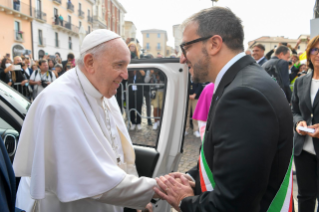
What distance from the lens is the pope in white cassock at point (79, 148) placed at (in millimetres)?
1653

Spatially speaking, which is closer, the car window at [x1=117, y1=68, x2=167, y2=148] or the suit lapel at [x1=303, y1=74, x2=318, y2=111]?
the suit lapel at [x1=303, y1=74, x2=318, y2=111]

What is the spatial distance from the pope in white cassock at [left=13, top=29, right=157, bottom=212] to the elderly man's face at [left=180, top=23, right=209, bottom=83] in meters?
0.73

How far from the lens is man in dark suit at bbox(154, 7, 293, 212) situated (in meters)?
1.03

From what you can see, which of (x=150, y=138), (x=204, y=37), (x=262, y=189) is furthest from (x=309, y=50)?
(x=150, y=138)

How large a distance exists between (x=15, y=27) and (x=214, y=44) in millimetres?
27965

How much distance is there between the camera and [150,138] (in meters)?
6.11

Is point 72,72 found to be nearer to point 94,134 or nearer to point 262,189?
point 94,134

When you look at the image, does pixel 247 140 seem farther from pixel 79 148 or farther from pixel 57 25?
pixel 57 25

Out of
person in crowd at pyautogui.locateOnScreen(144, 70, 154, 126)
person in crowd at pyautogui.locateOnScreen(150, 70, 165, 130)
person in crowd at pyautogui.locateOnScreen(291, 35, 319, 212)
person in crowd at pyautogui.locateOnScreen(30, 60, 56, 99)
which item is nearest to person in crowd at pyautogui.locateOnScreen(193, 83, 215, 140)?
person in crowd at pyautogui.locateOnScreen(291, 35, 319, 212)

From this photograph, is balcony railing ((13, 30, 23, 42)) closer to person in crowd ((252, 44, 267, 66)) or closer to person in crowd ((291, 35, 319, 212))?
person in crowd ((252, 44, 267, 66))

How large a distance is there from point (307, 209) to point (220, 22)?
8.07 feet

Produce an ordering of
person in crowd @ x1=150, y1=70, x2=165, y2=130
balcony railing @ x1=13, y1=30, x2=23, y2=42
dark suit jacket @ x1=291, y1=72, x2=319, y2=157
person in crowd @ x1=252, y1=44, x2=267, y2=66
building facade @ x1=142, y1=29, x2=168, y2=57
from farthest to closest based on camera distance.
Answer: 1. building facade @ x1=142, y1=29, x2=168, y2=57
2. balcony railing @ x1=13, y1=30, x2=23, y2=42
3. person in crowd @ x1=150, y1=70, x2=165, y2=130
4. person in crowd @ x1=252, y1=44, x2=267, y2=66
5. dark suit jacket @ x1=291, y1=72, x2=319, y2=157

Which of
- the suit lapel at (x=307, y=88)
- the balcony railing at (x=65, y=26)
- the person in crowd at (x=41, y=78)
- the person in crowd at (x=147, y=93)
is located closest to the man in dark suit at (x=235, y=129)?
the suit lapel at (x=307, y=88)

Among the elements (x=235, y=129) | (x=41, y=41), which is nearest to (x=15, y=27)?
(x=41, y=41)
